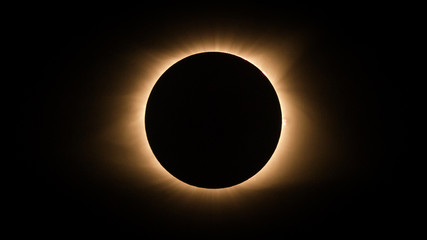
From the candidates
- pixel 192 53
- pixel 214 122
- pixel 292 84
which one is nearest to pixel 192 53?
pixel 192 53

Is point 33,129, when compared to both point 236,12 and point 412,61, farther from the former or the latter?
point 412,61

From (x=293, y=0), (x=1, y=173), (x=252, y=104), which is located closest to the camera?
(x=252, y=104)

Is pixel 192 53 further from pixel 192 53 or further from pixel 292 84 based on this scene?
pixel 292 84

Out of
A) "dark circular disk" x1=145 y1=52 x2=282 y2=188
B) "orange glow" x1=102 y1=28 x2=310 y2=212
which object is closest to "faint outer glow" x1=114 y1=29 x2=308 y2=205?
"orange glow" x1=102 y1=28 x2=310 y2=212

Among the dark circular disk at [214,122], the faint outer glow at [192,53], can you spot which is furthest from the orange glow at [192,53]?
the dark circular disk at [214,122]

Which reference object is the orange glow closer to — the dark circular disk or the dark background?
the dark background

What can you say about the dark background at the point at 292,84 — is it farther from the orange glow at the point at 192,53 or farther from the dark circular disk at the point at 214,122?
the dark circular disk at the point at 214,122

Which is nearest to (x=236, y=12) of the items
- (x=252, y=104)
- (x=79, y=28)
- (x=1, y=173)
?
(x=252, y=104)
